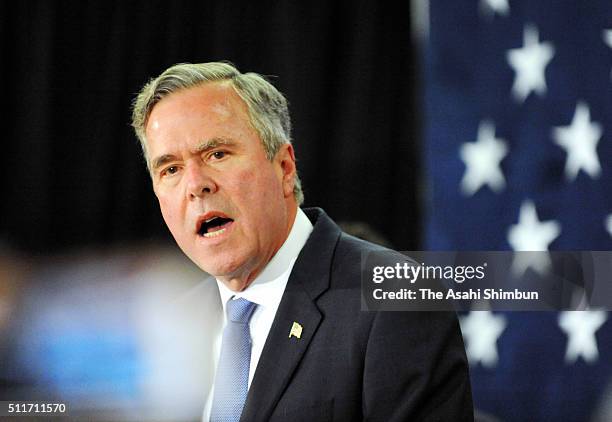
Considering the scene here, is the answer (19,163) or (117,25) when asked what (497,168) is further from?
(19,163)

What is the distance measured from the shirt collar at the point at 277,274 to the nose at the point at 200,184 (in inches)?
10.5

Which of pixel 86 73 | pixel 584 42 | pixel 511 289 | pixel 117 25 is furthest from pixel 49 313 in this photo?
pixel 584 42

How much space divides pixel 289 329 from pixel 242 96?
69 cm

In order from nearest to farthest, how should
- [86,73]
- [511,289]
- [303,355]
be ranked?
[303,355], [511,289], [86,73]

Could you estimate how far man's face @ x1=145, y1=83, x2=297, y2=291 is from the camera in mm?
2361

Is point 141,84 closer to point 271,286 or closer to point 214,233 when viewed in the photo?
point 214,233

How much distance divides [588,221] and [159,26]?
4.82 feet

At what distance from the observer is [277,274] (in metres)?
2.41

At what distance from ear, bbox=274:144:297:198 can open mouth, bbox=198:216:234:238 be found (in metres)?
0.20

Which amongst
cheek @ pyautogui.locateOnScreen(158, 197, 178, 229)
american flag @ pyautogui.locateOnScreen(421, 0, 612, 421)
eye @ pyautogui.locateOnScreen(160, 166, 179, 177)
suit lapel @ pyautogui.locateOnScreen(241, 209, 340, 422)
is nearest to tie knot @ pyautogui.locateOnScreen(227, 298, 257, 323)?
suit lapel @ pyautogui.locateOnScreen(241, 209, 340, 422)

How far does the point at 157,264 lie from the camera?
2.57m

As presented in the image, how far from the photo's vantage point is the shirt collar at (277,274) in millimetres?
2395

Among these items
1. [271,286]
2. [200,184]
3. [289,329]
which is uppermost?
[200,184]

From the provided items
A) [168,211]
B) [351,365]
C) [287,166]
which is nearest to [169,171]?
[168,211]
